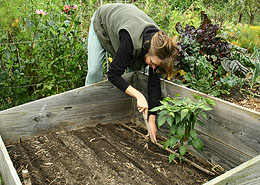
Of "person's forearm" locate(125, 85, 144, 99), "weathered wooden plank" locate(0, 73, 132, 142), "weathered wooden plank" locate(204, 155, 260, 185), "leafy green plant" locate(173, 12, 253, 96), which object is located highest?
"leafy green plant" locate(173, 12, 253, 96)

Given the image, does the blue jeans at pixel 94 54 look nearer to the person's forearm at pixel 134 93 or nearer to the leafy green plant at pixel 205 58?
the person's forearm at pixel 134 93

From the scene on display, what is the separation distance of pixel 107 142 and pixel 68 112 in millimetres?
522

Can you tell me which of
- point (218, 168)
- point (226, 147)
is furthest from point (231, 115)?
point (218, 168)

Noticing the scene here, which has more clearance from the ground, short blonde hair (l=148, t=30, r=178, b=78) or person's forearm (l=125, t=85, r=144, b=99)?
short blonde hair (l=148, t=30, r=178, b=78)

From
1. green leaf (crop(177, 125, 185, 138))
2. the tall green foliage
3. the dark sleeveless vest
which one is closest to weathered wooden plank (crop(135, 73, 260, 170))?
green leaf (crop(177, 125, 185, 138))

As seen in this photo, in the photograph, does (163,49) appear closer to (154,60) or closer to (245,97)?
(154,60)

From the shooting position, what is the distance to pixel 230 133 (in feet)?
6.60

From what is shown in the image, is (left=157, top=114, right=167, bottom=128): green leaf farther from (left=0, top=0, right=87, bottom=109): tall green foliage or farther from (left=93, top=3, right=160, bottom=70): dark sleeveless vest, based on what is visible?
(left=0, top=0, right=87, bottom=109): tall green foliage

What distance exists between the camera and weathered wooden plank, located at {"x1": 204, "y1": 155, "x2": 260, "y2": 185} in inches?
51.3

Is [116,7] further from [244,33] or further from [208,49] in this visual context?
[244,33]

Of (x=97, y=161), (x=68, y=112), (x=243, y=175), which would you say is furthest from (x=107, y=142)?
(x=243, y=175)

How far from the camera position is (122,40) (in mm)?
2160

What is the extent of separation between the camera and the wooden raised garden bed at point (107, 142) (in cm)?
196

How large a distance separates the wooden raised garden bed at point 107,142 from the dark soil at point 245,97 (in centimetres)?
106
